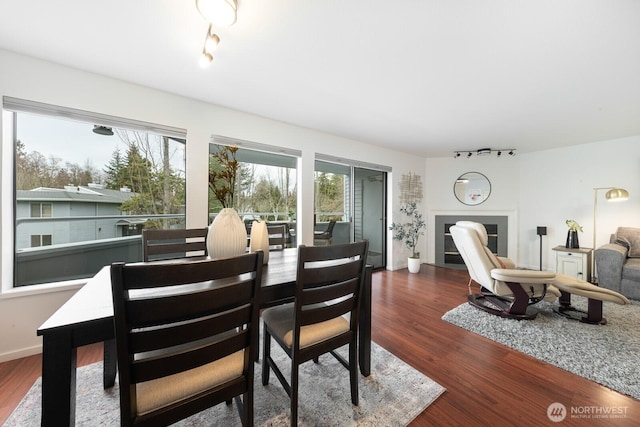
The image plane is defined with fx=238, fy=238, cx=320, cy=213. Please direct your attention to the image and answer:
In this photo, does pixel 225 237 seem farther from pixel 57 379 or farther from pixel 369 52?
pixel 369 52

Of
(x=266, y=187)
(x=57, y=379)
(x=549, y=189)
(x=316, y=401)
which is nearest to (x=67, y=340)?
(x=57, y=379)

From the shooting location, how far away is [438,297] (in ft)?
10.3

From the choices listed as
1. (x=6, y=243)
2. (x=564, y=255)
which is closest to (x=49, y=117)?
(x=6, y=243)

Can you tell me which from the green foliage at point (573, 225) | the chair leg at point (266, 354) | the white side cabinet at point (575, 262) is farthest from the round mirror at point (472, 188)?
the chair leg at point (266, 354)

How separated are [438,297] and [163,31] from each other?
3814mm

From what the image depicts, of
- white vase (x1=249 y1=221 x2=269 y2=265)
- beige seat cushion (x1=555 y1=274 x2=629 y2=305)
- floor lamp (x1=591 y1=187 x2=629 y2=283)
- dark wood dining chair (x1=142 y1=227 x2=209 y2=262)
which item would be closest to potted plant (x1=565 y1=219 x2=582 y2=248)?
floor lamp (x1=591 y1=187 x2=629 y2=283)

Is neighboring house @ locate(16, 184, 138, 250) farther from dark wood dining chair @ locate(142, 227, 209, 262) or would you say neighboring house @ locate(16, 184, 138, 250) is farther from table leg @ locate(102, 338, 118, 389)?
table leg @ locate(102, 338, 118, 389)

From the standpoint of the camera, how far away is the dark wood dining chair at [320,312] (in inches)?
46.3

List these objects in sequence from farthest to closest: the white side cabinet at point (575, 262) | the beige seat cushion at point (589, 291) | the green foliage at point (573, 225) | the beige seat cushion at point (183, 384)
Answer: the green foliage at point (573, 225)
the white side cabinet at point (575, 262)
the beige seat cushion at point (589, 291)
the beige seat cushion at point (183, 384)

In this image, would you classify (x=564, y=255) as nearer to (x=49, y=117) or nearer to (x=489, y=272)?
(x=489, y=272)

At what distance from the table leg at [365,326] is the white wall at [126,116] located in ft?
5.84

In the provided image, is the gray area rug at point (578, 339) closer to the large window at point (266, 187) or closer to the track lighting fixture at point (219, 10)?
the large window at point (266, 187)

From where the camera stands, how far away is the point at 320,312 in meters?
1.25

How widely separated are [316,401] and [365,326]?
20.8 inches
